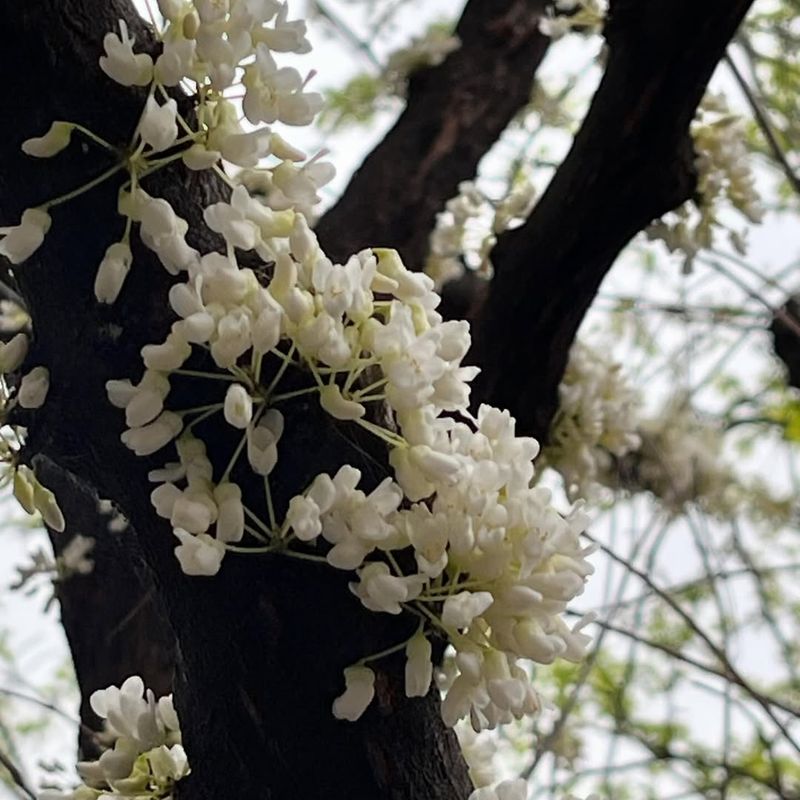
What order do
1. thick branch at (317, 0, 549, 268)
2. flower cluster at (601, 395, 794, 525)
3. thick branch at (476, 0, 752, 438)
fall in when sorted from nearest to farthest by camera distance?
thick branch at (476, 0, 752, 438), thick branch at (317, 0, 549, 268), flower cluster at (601, 395, 794, 525)

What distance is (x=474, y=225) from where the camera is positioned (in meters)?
1.10

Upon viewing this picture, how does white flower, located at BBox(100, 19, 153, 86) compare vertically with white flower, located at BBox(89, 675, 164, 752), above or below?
above

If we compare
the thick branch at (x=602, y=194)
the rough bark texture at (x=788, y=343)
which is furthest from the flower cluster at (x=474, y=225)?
the rough bark texture at (x=788, y=343)

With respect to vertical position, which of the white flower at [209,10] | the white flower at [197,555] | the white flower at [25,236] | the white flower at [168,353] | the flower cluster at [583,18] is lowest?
the white flower at [197,555]

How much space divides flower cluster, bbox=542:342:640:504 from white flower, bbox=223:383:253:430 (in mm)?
600

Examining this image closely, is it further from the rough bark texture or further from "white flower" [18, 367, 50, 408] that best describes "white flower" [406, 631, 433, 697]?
the rough bark texture

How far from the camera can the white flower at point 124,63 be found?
480mm

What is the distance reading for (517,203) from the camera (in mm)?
1065

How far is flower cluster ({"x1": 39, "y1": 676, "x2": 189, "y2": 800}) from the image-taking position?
0.59 metres

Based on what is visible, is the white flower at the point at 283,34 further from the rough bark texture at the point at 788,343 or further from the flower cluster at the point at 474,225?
the rough bark texture at the point at 788,343

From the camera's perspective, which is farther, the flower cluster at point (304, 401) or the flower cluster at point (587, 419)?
the flower cluster at point (587, 419)

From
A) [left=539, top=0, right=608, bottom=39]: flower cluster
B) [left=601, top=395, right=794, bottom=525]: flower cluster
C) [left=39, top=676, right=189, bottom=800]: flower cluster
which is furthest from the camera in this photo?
[left=601, top=395, right=794, bottom=525]: flower cluster

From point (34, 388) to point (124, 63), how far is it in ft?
0.48

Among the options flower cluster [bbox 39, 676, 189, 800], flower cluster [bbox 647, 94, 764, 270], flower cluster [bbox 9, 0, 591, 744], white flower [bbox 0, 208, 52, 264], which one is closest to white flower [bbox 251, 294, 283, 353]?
flower cluster [bbox 9, 0, 591, 744]
